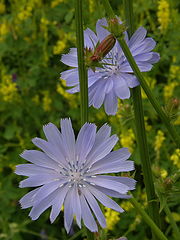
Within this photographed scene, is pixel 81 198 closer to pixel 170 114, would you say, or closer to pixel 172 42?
pixel 170 114

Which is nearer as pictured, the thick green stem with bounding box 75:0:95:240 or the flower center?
the thick green stem with bounding box 75:0:95:240

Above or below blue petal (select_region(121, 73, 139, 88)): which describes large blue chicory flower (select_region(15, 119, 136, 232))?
below

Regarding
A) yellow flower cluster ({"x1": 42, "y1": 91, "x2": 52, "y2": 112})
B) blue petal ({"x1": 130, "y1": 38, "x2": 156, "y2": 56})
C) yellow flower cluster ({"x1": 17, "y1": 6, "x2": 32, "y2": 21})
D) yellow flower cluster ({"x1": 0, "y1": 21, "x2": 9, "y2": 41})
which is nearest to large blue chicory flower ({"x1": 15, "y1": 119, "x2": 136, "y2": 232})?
blue petal ({"x1": 130, "y1": 38, "x2": 156, "y2": 56})

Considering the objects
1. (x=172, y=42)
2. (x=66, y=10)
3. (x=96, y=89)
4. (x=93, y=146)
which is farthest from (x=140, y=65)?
(x=66, y=10)

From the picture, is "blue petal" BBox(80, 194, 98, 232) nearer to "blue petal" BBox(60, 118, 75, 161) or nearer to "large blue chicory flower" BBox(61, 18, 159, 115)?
"blue petal" BBox(60, 118, 75, 161)

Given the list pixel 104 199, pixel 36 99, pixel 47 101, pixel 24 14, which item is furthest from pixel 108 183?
pixel 24 14

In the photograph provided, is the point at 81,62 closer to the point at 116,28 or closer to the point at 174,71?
the point at 116,28

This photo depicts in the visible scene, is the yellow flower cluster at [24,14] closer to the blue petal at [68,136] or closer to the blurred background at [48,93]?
the blurred background at [48,93]
